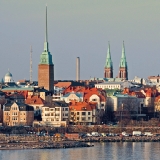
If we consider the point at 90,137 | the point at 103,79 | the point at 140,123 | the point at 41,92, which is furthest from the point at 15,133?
the point at 103,79

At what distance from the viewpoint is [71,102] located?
263ft

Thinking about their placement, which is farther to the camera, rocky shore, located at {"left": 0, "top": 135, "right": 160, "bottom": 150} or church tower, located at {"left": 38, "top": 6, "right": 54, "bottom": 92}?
church tower, located at {"left": 38, "top": 6, "right": 54, "bottom": 92}

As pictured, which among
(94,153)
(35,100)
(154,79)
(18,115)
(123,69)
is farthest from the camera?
(154,79)

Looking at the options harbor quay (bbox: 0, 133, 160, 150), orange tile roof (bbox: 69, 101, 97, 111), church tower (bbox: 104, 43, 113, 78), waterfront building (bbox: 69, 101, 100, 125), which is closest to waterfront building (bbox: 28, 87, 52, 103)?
orange tile roof (bbox: 69, 101, 97, 111)

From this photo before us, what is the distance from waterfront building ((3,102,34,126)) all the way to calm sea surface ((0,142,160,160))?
Answer: 11417 mm

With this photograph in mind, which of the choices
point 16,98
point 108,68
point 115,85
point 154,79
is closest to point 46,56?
point 115,85

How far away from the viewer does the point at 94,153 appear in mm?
59594

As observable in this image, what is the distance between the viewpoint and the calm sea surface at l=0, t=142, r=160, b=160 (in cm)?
5753

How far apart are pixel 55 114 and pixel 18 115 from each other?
236 centimetres

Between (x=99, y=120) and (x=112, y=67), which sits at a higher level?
(x=112, y=67)

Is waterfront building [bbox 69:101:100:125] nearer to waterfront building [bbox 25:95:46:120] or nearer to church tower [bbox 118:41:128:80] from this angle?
waterfront building [bbox 25:95:46:120]

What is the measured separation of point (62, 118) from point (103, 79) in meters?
52.9

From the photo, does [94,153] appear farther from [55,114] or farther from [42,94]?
[42,94]

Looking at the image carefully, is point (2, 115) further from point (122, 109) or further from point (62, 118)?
point (122, 109)
